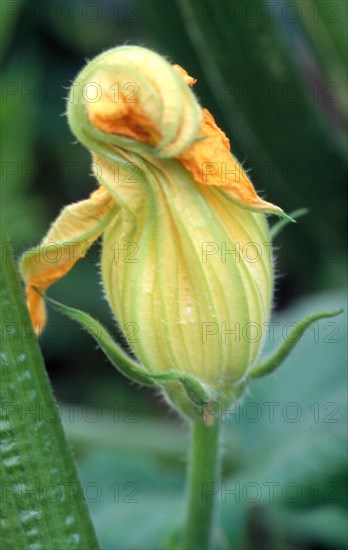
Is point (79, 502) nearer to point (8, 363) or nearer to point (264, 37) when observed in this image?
point (8, 363)

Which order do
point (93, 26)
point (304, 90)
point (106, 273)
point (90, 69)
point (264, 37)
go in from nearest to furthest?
point (90, 69) < point (106, 273) < point (264, 37) < point (304, 90) < point (93, 26)

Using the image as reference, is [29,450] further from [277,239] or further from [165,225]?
[277,239]

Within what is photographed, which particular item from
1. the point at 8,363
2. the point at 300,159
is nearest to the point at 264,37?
the point at 300,159

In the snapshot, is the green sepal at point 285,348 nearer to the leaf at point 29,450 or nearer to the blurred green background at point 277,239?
the leaf at point 29,450

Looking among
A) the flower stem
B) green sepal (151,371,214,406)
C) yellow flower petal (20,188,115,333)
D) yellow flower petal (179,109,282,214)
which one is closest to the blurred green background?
the flower stem

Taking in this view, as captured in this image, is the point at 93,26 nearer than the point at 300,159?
No

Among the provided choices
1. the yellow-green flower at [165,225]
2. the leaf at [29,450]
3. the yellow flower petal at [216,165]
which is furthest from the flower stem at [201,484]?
the yellow flower petal at [216,165]

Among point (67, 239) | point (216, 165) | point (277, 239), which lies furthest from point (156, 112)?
point (277, 239)
